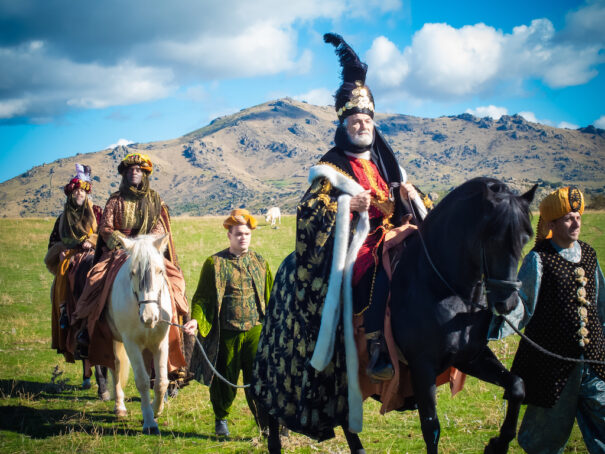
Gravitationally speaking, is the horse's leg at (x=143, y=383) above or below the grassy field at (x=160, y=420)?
above

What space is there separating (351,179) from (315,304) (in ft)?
4.03

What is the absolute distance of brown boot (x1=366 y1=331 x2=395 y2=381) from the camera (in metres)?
4.07

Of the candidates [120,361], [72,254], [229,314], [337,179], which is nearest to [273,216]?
[72,254]

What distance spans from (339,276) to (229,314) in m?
2.57

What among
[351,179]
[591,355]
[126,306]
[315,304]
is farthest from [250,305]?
[591,355]

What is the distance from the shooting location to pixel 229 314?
6641 mm

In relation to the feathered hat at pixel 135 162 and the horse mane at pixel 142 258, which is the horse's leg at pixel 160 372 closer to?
the horse mane at pixel 142 258

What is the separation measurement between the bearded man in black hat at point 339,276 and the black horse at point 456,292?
0.85 ft

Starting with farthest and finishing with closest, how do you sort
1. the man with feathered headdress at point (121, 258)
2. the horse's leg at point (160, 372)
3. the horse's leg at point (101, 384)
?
the horse's leg at point (101, 384) < the man with feathered headdress at point (121, 258) < the horse's leg at point (160, 372)

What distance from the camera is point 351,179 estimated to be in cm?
478

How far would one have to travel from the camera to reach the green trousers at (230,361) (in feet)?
21.8

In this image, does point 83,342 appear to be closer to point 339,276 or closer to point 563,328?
point 339,276

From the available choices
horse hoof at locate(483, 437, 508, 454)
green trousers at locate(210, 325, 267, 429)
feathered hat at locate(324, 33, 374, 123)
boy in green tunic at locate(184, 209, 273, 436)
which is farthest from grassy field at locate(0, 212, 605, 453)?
feathered hat at locate(324, 33, 374, 123)

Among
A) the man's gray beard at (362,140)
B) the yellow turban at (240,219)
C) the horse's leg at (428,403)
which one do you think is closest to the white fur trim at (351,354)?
the horse's leg at (428,403)
